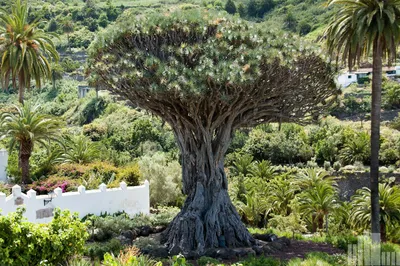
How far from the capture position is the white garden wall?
2006cm

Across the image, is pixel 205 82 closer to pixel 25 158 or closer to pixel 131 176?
pixel 131 176

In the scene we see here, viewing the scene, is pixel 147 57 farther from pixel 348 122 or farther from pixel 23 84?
pixel 348 122

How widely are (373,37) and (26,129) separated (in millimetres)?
15743

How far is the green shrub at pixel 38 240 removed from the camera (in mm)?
10789

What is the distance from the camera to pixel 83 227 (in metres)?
11.9

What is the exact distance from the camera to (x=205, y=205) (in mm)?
16359

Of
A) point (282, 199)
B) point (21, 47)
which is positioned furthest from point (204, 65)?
point (21, 47)

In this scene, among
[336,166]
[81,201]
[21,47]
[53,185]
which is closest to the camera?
[81,201]

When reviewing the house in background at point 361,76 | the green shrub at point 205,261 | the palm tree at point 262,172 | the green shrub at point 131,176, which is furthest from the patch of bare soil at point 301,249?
the house in background at point 361,76

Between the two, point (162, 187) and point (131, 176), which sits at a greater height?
point (131, 176)

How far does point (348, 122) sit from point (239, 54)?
41760 mm

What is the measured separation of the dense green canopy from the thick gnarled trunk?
41.7 inches

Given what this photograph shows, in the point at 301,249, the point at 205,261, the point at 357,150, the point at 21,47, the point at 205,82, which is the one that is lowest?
the point at 301,249

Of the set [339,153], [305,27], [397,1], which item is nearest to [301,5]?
[305,27]
